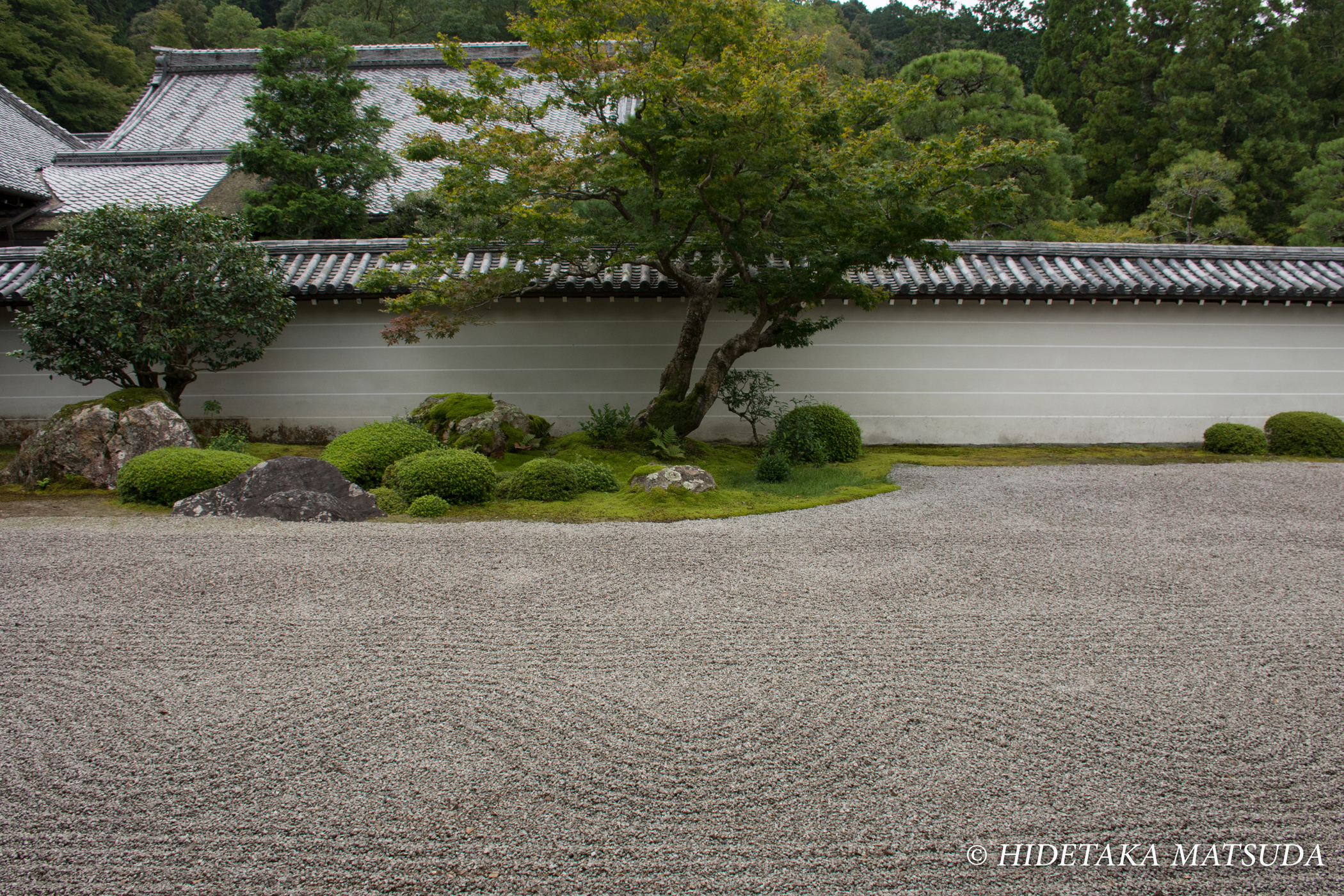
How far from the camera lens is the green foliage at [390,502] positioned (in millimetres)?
6996

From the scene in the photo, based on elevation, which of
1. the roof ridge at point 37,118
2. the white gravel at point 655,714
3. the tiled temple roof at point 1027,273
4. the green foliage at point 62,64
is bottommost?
the white gravel at point 655,714

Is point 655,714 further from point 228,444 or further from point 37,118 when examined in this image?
point 37,118

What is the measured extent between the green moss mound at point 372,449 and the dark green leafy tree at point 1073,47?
24808 mm

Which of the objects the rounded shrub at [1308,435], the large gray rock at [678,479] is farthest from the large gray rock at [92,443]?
the rounded shrub at [1308,435]

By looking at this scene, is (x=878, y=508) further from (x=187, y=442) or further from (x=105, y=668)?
(x=187, y=442)

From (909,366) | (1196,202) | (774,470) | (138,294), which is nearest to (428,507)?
(774,470)

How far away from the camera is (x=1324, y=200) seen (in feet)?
53.3

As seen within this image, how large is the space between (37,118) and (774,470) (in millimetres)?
21960

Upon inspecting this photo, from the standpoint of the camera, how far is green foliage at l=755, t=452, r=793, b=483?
27.3 ft

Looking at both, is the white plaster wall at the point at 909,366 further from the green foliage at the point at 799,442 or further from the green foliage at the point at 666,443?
the green foliage at the point at 666,443

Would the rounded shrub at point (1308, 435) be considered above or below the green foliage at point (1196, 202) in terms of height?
below

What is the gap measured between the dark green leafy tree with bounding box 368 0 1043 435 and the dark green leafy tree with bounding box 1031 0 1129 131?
68.1ft

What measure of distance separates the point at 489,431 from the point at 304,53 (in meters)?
7.99

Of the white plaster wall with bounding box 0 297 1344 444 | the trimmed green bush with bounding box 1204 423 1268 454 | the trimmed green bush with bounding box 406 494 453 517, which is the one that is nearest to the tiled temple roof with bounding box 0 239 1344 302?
the white plaster wall with bounding box 0 297 1344 444
